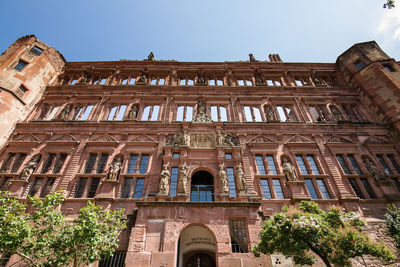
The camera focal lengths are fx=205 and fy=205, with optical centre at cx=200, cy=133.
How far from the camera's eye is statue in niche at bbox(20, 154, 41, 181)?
Answer: 15625mm

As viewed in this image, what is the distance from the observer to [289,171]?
16.0 metres

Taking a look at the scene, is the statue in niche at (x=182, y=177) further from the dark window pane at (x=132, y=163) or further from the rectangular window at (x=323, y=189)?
the rectangular window at (x=323, y=189)

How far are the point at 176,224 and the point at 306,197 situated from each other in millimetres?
9443

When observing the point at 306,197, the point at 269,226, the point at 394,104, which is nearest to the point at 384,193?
the point at 306,197

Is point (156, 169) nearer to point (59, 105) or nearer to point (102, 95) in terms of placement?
point (102, 95)

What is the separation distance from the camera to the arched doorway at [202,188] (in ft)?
49.4

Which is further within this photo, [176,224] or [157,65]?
[157,65]

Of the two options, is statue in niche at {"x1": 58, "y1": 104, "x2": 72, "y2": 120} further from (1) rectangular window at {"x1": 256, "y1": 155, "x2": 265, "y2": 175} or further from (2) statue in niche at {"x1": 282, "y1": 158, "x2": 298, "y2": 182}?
(2) statue in niche at {"x1": 282, "y1": 158, "x2": 298, "y2": 182}

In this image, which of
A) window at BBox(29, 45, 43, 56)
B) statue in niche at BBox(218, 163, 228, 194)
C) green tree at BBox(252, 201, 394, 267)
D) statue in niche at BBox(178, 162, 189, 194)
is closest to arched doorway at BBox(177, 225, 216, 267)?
statue in niche at BBox(178, 162, 189, 194)

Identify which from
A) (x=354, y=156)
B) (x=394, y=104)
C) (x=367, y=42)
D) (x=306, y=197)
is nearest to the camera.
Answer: (x=306, y=197)

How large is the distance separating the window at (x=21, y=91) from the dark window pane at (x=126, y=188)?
13.7m

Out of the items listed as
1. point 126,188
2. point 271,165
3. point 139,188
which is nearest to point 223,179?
point 271,165

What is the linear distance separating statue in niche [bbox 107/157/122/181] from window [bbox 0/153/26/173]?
7.70 m

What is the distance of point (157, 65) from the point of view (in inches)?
966
